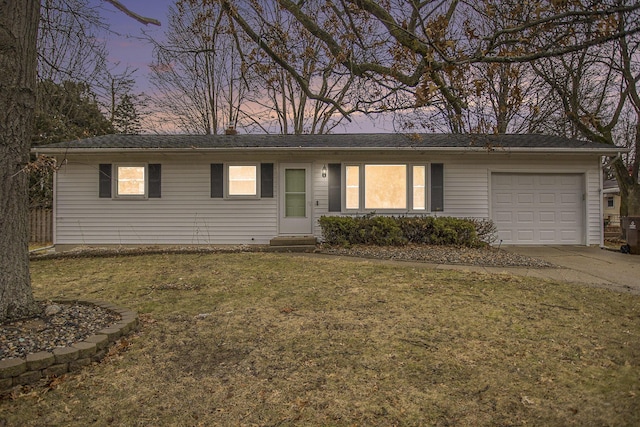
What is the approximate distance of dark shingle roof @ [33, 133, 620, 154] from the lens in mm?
10039

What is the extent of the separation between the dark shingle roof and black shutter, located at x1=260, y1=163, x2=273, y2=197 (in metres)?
0.61

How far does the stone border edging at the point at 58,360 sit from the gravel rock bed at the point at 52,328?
10 centimetres

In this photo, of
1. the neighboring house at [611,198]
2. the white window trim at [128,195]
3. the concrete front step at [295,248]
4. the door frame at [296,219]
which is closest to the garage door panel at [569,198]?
the door frame at [296,219]

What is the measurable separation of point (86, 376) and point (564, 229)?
37.8 ft

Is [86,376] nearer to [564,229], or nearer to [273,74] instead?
[273,74]

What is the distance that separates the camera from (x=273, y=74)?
6961mm

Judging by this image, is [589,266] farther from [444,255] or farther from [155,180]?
[155,180]

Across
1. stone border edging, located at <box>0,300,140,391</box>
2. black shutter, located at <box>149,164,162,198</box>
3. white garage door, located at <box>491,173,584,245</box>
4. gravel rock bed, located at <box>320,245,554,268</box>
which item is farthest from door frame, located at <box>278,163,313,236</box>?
stone border edging, located at <box>0,300,140,391</box>

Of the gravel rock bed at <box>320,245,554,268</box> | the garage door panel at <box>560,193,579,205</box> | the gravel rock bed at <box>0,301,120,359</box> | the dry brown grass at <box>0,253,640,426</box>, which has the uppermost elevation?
the garage door panel at <box>560,193,579,205</box>

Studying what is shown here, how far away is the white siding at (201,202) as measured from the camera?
1059cm

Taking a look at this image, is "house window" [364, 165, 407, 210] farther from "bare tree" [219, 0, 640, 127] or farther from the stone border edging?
the stone border edging

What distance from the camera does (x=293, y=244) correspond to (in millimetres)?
9727

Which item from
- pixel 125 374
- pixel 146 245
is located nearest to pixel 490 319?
pixel 125 374

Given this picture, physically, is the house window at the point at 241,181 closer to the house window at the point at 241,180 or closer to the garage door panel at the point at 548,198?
the house window at the point at 241,180
